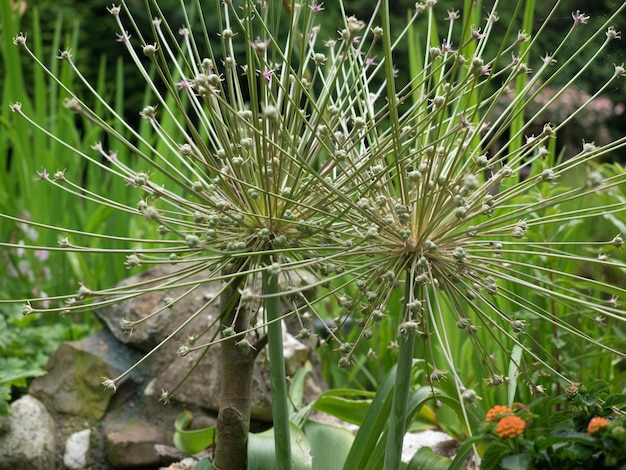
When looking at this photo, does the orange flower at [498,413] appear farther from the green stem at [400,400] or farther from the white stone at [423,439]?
the white stone at [423,439]

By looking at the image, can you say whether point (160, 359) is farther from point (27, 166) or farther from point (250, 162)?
point (27, 166)

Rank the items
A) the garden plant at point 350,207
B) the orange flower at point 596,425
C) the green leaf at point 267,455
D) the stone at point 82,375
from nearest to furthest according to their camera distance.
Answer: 1. the orange flower at point 596,425
2. the garden plant at point 350,207
3. the green leaf at point 267,455
4. the stone at point 82,375

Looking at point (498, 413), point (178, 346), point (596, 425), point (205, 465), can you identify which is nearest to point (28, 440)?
point (178, 346)

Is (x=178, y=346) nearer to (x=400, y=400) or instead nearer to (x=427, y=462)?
(x=427, y=462)

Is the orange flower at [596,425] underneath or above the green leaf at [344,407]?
above

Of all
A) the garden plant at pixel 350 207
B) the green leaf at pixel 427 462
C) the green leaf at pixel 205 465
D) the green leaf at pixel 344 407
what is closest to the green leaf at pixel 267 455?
the garden plant at pixel 350 207

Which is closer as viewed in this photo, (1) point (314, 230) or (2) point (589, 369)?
(1) point (314, 230)

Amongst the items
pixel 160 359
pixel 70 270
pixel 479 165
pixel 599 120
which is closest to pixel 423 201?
pixel 479 165
